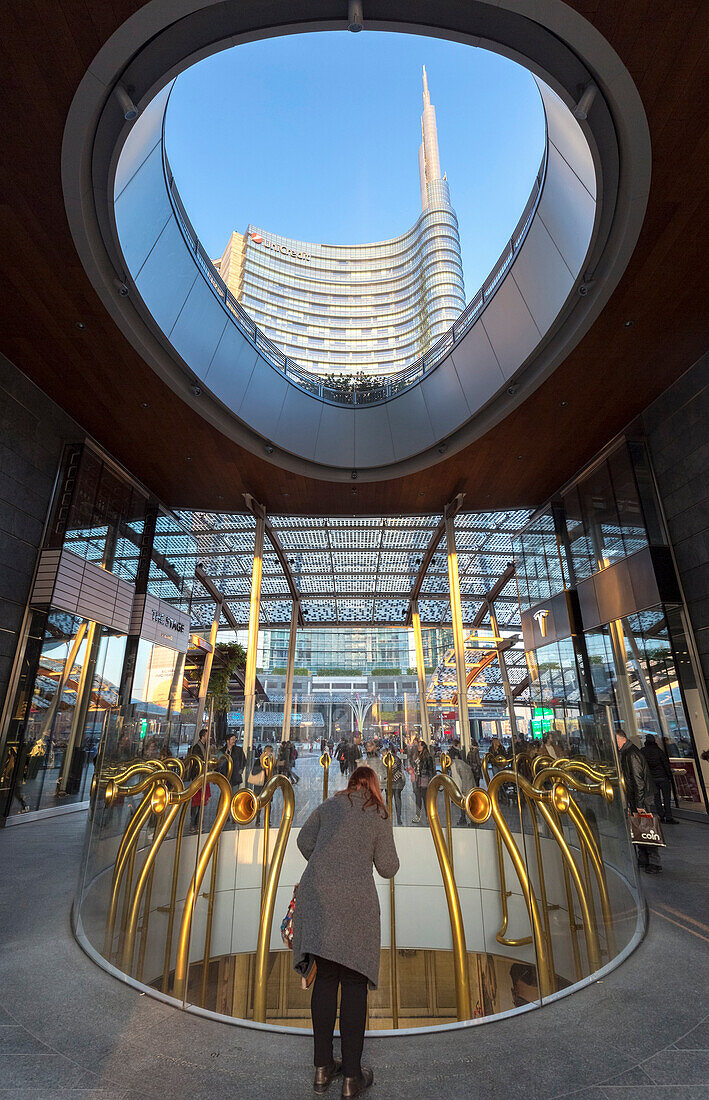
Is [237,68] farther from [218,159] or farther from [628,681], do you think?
[628,681]

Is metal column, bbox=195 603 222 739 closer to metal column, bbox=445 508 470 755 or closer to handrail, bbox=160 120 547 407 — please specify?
metal column, bbox=445 508 470 755

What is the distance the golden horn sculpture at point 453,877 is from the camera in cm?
331

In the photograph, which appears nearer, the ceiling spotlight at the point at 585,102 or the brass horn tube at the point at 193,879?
the brass horn tube at the point at 193,879

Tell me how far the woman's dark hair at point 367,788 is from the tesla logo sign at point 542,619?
14279 mm

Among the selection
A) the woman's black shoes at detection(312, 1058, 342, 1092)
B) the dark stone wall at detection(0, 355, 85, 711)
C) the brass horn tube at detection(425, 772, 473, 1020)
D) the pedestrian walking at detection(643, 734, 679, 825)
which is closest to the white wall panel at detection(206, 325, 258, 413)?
the dark stone wall at detection(0, 355, 85, 711)

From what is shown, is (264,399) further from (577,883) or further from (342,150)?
(577,883)

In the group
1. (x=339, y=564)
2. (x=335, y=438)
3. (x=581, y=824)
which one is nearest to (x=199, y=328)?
(x=335, y=438)

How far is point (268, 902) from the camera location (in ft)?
12.0

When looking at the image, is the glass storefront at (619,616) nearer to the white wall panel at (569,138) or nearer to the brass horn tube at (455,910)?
the brass horn tube at (455,910)

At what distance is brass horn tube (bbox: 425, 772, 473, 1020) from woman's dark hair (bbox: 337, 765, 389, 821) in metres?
0.92

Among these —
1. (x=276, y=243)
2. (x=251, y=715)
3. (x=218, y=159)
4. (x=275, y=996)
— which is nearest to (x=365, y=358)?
(x=276, y=243)

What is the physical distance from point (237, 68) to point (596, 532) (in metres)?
11.7

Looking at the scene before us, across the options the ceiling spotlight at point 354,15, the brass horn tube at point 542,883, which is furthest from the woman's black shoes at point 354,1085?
the ceiling spotlight at point 354,15

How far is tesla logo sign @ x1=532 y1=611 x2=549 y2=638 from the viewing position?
1611 cm
